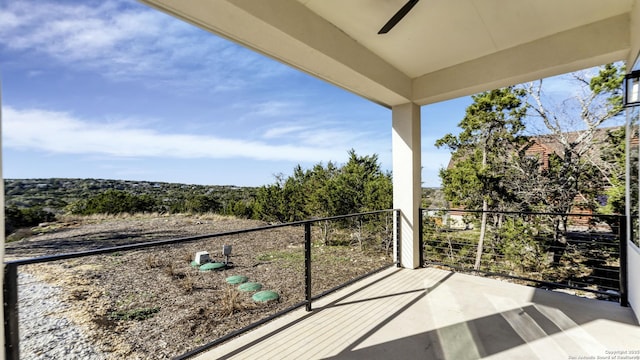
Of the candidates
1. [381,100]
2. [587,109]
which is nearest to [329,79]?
[381,100]

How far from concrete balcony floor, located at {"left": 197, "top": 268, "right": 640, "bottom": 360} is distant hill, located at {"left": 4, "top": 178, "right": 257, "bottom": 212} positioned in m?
8.73

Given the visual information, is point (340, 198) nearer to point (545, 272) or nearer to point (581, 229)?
point (545, 272)

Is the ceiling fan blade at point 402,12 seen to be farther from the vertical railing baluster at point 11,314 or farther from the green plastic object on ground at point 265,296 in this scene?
the green plastic object on ground at point 265,296

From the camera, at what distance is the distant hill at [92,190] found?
9.52m

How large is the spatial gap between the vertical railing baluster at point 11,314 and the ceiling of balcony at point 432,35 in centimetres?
159

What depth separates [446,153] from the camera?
7344 mm

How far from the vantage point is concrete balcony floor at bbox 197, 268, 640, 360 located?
183cm

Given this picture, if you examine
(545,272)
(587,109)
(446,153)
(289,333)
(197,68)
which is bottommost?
(545,272)

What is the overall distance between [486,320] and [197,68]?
443 inches

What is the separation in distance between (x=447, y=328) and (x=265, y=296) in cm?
254

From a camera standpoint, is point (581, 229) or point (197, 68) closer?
point (581, 229)

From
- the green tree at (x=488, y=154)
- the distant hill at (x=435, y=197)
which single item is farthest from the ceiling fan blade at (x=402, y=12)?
the green tree at (x=488, y=154)

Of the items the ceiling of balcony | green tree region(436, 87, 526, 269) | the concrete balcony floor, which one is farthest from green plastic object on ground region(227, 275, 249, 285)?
green tree region(436, 87, 526, 269)

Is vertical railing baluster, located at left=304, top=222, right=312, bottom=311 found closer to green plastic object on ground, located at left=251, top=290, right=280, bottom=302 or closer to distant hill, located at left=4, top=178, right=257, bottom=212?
green plastic object on ground, located at left=251, top=290, right=280, bottom=302
